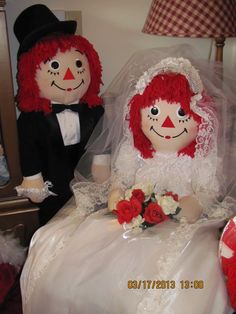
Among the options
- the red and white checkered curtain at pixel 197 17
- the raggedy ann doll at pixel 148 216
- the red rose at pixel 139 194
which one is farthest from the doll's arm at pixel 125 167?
the red and white checkered curtain at pixel 197 17

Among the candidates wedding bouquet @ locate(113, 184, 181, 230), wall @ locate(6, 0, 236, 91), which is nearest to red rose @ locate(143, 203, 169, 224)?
wedding bouquet @ locate(113, 184, 181, 230)

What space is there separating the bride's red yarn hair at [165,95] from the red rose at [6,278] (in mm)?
612

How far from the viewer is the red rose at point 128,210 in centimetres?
89

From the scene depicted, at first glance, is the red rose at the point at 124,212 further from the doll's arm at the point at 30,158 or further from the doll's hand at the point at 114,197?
the doll's arm at the point at 30,158

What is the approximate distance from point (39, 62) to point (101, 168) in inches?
13.9

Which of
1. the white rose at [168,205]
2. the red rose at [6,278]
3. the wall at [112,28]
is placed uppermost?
the wall at [112,28]

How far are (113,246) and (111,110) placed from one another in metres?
0.40

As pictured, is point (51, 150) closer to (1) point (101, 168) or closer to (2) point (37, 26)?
(1) point (101, 168)

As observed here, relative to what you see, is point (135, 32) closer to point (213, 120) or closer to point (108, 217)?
point (213, 120)

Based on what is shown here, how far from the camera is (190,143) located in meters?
0.99

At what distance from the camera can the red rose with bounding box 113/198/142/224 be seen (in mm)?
894

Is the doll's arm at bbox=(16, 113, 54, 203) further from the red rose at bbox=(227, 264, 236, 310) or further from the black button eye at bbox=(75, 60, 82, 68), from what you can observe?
the red rose at bbox=(227, 264, 236, 310)

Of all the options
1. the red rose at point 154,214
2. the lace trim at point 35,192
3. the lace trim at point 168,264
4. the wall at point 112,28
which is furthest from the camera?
the wall at point 112,28
